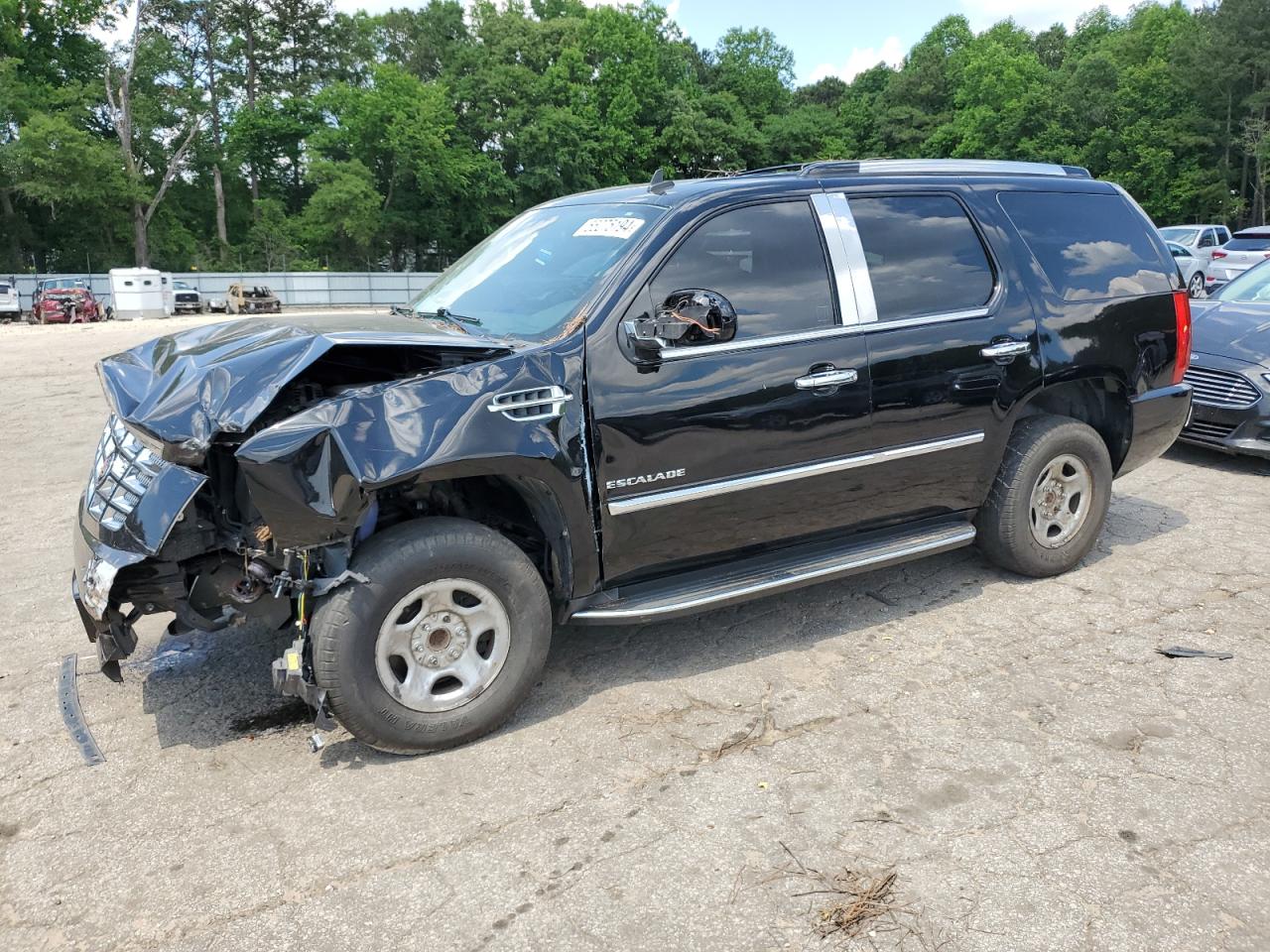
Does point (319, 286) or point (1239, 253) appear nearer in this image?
point (1239, 253)

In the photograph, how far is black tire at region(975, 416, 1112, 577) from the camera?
4.71 m

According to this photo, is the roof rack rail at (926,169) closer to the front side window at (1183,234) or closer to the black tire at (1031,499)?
the black tire at (1031,499)

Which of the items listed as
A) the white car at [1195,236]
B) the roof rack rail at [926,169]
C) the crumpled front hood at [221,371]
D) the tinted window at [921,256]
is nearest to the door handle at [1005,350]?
the tinted window at [921,256]

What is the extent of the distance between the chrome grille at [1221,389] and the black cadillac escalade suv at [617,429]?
290cm

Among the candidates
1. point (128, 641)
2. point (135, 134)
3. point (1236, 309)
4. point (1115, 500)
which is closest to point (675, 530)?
point (128, 641)

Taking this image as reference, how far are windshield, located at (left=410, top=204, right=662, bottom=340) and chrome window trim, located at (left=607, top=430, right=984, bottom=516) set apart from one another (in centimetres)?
72

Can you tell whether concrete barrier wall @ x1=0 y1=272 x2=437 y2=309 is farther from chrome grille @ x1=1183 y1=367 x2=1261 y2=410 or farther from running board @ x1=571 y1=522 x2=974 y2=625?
running board @ x1=571 y1=522 x2=974 y2=625

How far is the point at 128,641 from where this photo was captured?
11.1 ft

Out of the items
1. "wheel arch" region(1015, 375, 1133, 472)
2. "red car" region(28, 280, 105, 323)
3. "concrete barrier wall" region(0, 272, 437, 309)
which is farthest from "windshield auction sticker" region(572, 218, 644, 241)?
"concrete barrier wall" region(0, 272, 437, 309)

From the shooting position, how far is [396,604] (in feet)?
10.6

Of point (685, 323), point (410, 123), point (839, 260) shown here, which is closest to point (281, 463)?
point (685, 323)

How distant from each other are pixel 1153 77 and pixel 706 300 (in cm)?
6453

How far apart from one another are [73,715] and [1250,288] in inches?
373

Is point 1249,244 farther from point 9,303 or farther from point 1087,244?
point 9,303
